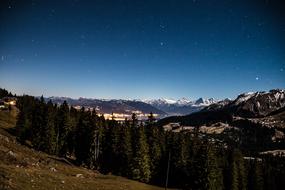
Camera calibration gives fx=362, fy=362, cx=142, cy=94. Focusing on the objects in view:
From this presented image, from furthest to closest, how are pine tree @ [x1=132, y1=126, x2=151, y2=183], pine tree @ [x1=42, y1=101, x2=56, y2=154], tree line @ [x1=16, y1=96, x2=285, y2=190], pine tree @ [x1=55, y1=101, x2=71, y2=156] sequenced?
pine tree @ [x1=55, y1=101, x2=71, y2=156], pine tree @ [x1=42, y1=101, x2=56, y2=154], tree line @ [x1=16, y1=96, x2=285, y2=190], pine tree @ [x1=132, y1=126, x2=151, y2=183]

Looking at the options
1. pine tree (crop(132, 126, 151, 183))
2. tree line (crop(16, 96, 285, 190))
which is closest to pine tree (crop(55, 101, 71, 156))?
tree line (crop(16, 96, 285, 190))

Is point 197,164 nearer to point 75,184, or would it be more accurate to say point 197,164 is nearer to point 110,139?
point 110,139

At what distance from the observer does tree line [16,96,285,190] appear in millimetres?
88781

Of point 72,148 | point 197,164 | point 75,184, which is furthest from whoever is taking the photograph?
point 72,148

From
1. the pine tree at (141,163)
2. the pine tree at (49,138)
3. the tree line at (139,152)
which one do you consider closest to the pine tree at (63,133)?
the tree line at (139,152)

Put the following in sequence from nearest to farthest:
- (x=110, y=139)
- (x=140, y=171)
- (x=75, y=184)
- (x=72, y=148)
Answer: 1. (x=75, y=184)
2. (x=140, y=171)
3. (x=110, y=139)
4. (x=72, y=148)

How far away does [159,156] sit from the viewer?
96500mm

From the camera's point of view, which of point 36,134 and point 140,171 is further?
→ point 36,134

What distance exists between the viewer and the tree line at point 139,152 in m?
88.8

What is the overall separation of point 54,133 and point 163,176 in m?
33.1

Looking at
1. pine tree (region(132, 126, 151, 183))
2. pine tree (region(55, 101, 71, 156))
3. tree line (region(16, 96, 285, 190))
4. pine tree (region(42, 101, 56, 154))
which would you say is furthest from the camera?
pine tree (region(55, 101, 71, 156))

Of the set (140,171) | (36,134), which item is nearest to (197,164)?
(140,171)

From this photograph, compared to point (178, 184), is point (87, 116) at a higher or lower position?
higher

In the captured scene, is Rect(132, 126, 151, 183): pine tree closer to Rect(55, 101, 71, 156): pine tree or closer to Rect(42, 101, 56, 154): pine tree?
Rect(42, 101, 56, 154): pine tree
